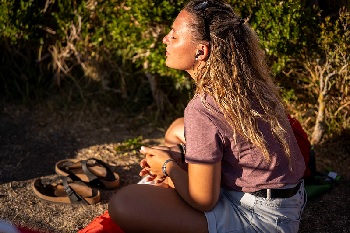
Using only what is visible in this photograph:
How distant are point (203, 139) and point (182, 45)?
1.80 ft

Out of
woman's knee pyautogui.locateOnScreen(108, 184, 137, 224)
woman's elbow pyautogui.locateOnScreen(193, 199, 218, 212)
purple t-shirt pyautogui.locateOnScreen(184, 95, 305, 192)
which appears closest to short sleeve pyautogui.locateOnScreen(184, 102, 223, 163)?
purple t-shirt pyautogui.locateOnScreen(184, 95, 305, 192)

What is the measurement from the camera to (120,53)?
18.1ft

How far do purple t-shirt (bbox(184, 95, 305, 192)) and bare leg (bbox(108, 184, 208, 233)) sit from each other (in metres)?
0.25

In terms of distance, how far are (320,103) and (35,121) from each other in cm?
266

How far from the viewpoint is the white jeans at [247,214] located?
289cm

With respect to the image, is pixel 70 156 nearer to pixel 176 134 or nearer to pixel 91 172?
pixel 91 172

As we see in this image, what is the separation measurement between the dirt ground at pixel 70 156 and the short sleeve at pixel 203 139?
1.27m

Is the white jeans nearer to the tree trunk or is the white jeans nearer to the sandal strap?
the sandal strap

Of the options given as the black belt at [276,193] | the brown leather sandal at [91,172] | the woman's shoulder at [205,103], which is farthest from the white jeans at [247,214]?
the brown leather sandal at [91,172]

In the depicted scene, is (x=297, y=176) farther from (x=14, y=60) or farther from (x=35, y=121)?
(x=14, y=60)

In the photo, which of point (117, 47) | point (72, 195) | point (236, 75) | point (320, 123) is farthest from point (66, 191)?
point (320, 123)

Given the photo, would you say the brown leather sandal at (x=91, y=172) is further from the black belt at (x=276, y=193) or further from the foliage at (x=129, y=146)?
the black belt at (x=276, y=193)

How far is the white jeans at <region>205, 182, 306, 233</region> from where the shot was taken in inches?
114

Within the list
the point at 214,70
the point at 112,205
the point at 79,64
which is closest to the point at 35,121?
the point at 79,64
